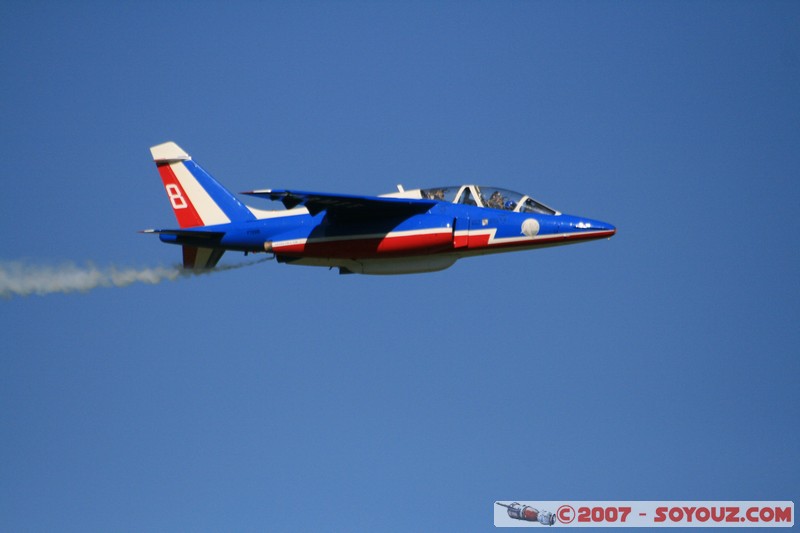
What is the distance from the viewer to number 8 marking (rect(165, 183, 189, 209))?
4075 cm

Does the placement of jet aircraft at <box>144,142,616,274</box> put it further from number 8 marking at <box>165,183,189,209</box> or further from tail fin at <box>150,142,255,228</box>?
number 8 marking at <box>165,183,189,209</box>

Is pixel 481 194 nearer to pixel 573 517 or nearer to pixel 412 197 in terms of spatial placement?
pixel 412 197

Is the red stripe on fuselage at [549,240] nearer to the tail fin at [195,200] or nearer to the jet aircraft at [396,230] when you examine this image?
the jet aircraft at [396,230]

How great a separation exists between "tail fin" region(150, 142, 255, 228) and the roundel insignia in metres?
7.75

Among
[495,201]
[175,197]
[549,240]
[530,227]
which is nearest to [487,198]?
[495,201]

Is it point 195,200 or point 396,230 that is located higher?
point 195,200

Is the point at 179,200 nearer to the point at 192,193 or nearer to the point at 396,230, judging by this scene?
the point at 192,193

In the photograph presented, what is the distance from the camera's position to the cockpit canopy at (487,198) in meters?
38.8

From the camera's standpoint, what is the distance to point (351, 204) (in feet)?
123

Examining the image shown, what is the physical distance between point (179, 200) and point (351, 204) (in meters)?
6.11

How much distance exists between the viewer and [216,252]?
40250 mm

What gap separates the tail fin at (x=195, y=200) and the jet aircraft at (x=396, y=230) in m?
0.23

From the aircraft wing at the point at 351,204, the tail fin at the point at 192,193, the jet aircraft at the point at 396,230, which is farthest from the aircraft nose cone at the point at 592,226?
the tail fin at the point at 192,193

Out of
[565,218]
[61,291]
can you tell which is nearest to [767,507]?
[565,218]
